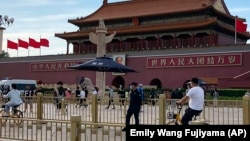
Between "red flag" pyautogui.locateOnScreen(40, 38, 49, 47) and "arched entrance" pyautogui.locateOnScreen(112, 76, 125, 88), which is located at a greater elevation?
"red flag" pyautogui.locateOnScreen(40, 38, 49, 47)

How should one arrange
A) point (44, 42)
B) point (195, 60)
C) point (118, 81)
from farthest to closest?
1. point (44, 42)
2. point (118, 81)
3. point (195, 60)

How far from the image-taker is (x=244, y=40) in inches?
1571

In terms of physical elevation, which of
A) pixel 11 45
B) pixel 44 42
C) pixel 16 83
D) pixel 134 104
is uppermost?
pixel 44 42

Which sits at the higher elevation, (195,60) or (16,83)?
(195,60)

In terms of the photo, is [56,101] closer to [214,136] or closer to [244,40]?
[214,136]

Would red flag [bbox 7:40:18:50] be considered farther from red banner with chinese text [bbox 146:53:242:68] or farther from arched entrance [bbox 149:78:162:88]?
arched entrance [bbox 149:78:162:88]

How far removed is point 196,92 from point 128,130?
3729 mm

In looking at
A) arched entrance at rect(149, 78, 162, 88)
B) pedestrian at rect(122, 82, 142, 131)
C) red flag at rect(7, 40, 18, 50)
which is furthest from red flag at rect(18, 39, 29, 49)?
pedestrian at rect(122, 82, 142, 131)

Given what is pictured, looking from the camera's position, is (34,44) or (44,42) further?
(34,44)

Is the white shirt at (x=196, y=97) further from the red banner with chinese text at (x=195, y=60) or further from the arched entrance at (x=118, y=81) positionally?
the arched entrance at (x=118, y=81)

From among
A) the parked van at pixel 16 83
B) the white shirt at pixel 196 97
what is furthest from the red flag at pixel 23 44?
the white shirt at pixel 196 97

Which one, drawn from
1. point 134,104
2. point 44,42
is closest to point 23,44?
point 44,42

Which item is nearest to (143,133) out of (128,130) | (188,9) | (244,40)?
(128,130)

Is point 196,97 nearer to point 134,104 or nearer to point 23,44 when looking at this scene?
point 134,104
